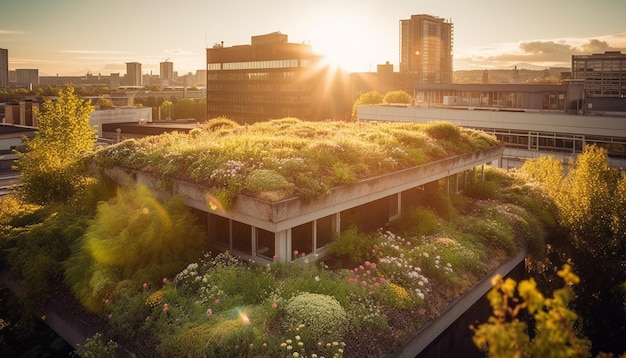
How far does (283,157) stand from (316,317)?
7557mm

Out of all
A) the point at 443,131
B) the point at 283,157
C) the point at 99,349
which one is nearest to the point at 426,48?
the point at 443,131

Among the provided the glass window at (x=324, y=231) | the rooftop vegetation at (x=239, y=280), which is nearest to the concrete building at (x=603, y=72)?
the rooftop vegetation at (x=239, y=280)

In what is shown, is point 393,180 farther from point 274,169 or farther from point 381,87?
point 381,87

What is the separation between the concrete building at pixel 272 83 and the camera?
11500cm

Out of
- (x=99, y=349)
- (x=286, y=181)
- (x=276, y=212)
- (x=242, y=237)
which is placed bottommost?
(x=99, y=349)

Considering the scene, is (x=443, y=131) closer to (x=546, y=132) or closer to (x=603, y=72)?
(x=546, y=132)

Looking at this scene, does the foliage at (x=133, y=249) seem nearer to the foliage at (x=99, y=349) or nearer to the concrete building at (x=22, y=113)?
the foliage at (x=99, y=349)

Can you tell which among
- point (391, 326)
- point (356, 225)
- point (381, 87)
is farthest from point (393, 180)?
point (381, 87)

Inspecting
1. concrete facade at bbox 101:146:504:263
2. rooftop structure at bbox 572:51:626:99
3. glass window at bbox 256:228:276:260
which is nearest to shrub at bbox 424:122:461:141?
concrete facade at bbox 101:146:504:263

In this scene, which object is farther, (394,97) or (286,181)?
(394,97)

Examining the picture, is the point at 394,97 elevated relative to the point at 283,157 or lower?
elevated

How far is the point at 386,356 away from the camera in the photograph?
464 inches

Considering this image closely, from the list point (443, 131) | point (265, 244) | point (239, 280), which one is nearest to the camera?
point (239, 280)

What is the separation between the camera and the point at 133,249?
1477 cm
